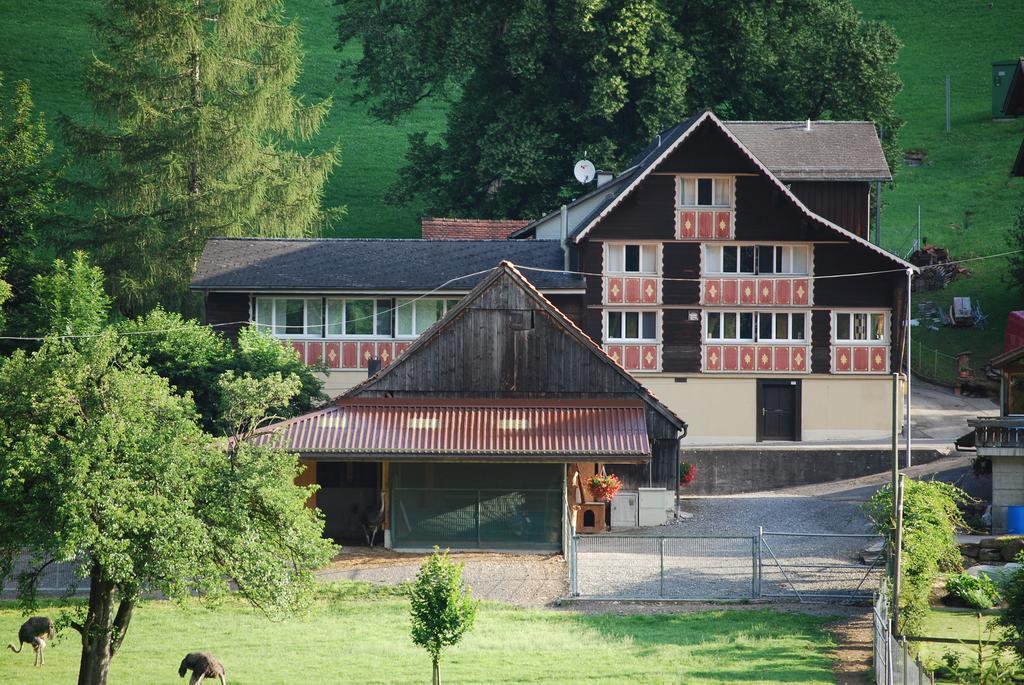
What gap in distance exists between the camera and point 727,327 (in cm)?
5262

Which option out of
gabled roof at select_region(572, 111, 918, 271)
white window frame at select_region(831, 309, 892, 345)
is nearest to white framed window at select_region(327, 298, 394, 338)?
gabled roof at select_region(572, 111, 918, 271)

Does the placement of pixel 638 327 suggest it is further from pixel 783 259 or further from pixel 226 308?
pixel 226 308

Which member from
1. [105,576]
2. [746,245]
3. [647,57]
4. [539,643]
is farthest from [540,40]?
[105,576]

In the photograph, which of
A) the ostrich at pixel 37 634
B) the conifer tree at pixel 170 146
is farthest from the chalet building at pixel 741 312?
the ostrich at pixel 37 634

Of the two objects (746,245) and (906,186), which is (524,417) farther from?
(906,186)

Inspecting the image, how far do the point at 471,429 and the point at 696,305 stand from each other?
621 inches

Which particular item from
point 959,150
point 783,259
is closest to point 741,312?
point 783,259

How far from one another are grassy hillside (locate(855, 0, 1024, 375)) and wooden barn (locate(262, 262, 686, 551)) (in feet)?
90.5

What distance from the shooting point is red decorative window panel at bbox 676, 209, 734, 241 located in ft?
170

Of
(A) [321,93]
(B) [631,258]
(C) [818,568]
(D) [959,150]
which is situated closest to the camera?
(C) [818,568]

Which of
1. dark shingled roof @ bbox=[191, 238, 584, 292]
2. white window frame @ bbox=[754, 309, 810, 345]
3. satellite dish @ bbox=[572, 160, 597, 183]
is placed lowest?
white window frame @ bbox=[754, 309, 810, 345]

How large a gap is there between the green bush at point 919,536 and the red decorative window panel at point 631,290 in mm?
19125

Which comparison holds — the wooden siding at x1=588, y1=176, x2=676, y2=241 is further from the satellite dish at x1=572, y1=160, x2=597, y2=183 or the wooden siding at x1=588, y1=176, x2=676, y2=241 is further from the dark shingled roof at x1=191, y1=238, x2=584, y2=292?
the satellite dish at x1=572, y1=160, x2=597, y2=183

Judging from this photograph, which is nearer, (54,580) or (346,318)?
(54,580)
